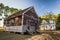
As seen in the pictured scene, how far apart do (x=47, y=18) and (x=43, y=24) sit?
7570 millimetres

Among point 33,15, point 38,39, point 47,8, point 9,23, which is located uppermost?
point 47,8

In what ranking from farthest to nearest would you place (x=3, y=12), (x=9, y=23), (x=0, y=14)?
(x=3, y=12), (x=0, y=14), (x=9, y=23)

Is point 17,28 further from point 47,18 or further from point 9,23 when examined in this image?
point 47,18

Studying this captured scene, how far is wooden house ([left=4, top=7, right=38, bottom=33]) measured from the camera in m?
25.0

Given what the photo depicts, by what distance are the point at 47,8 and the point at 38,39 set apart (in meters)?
41.8

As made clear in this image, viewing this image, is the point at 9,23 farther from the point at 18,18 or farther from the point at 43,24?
the point at 43,24

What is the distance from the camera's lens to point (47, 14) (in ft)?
177

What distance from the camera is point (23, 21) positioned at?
25.2 meters

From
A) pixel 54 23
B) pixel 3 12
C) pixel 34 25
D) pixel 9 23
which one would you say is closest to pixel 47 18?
pixel 54 23

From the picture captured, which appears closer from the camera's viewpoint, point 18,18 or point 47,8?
point 18,18

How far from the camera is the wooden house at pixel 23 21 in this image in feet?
82.1

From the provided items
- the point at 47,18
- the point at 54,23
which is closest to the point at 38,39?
the point at 47,18

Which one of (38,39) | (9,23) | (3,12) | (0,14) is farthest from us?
(3,12)

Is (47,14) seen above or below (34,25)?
above
